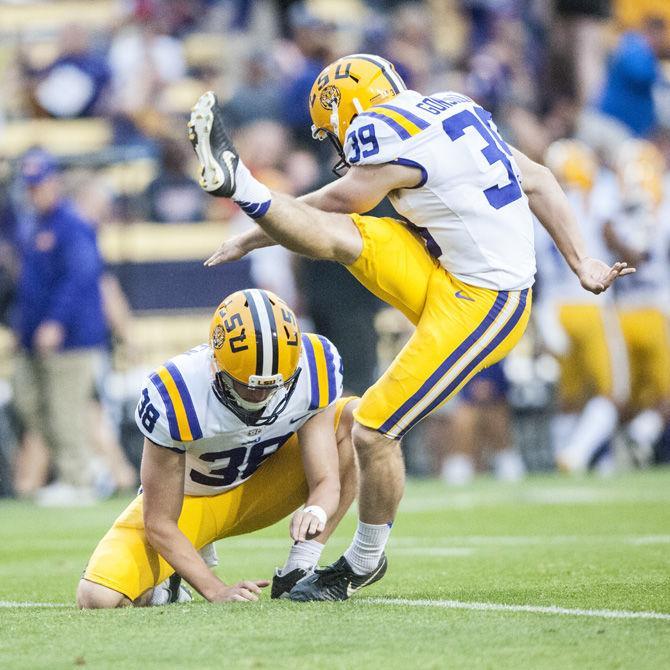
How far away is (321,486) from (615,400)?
246 inches

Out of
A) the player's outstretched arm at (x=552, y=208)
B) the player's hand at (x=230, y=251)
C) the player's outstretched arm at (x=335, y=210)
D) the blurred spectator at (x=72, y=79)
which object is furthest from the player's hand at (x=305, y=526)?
the blurred spectator at (x=72, y=79)

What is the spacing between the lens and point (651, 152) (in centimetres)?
1160

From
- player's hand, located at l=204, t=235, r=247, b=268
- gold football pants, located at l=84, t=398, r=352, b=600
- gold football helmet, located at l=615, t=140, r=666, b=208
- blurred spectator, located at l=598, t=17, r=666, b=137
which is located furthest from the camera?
blurred spectator, located at l=598, t=17, r=666, b=137

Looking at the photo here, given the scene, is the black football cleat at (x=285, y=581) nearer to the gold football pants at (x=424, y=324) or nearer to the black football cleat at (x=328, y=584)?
the black football cleat at (x=328, y=584)

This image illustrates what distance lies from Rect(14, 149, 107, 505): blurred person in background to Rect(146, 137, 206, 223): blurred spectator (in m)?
2.05

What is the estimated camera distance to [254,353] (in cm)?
420

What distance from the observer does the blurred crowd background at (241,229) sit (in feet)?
31.6

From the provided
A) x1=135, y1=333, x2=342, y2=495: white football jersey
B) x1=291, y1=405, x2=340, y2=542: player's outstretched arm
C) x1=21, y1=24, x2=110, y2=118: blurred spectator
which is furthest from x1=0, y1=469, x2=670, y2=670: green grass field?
x1=21, y1=24, x2=110, y2=118: blurred spectator

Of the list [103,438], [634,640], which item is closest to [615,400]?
[103,438]

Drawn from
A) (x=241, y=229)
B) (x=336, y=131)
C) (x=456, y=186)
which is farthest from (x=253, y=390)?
(x=241, y=229)

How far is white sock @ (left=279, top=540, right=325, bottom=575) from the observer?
4590 millimetres

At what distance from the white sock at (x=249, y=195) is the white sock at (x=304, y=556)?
1.12 metres

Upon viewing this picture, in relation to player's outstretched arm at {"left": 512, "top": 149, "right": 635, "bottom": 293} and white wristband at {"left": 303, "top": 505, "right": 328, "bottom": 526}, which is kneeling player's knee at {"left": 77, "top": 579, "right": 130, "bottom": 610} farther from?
player's outstretched arm at {"left": 512, "top": 149, "right": 635, "bottom": 293}

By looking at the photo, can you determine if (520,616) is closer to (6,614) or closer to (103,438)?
(6,614)
